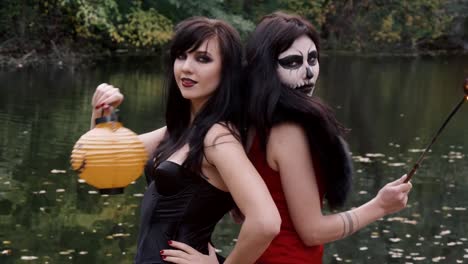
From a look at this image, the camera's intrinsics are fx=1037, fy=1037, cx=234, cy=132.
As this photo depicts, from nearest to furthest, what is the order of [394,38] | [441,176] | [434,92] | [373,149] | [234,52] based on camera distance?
[234,52] < [441,176] < [373,149] < [434,92] < [394,38]

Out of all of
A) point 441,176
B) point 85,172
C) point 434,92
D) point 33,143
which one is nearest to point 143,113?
point 33,143

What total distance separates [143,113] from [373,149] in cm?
452

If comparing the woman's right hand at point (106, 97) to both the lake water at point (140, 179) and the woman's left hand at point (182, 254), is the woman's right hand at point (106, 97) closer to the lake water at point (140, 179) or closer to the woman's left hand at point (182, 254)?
the woman's left hand at point (182, 254)

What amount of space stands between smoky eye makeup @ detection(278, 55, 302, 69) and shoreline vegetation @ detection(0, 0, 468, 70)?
22055 millimetres

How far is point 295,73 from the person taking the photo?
325 cm

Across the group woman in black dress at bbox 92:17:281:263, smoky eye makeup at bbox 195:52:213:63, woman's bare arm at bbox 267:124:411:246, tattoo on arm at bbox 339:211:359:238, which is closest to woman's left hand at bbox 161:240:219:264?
woman in black dress at bbox 92:17:281:263

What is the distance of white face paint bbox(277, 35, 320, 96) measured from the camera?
10.6 feet

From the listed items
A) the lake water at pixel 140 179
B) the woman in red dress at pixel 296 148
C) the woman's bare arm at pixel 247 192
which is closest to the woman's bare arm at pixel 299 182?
the woman in red dress at pixel 296 148

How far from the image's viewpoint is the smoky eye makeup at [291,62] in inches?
127

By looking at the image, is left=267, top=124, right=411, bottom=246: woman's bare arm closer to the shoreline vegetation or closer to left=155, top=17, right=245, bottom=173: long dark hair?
left=155, top=17, right=245, bottom=173: long dark hair

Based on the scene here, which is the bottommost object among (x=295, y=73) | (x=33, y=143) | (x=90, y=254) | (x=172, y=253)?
(x=33, y=143)

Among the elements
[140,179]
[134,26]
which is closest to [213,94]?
[140,179]

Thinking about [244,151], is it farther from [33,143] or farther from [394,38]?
[394,38]

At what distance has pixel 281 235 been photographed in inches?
125
